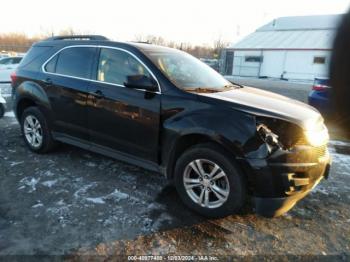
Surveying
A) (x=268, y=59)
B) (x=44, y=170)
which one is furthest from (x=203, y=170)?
(x=268, y=59)

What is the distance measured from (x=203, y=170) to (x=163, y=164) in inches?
21.7

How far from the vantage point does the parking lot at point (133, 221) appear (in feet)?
9.37

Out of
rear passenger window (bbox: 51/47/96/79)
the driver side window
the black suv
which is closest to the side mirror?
the black suv

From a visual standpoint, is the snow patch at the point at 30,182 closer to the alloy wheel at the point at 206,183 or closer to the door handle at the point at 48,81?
the door handle at the point at 48,81

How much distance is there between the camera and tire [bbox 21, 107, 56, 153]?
16.1 ft

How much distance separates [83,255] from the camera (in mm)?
2697

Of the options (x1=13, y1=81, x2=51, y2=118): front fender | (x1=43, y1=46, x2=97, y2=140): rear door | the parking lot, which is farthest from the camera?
(x1=13, y1=81, x2=51, y2=118): front fender

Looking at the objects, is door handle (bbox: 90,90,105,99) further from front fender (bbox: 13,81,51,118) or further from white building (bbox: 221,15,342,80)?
white building (bbox: 221,15,342,80)

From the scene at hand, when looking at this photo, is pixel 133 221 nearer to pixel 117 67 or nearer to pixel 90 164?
pixel 90 164

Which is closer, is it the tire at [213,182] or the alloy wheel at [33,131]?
the tire at [213,182]

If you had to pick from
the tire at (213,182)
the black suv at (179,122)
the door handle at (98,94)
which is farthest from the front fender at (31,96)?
the tire at (213,182)

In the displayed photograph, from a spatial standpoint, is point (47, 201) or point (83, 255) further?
point (47, 201)

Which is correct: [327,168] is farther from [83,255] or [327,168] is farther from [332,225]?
[83,255]

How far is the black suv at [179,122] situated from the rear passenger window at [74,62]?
0.05 ft
